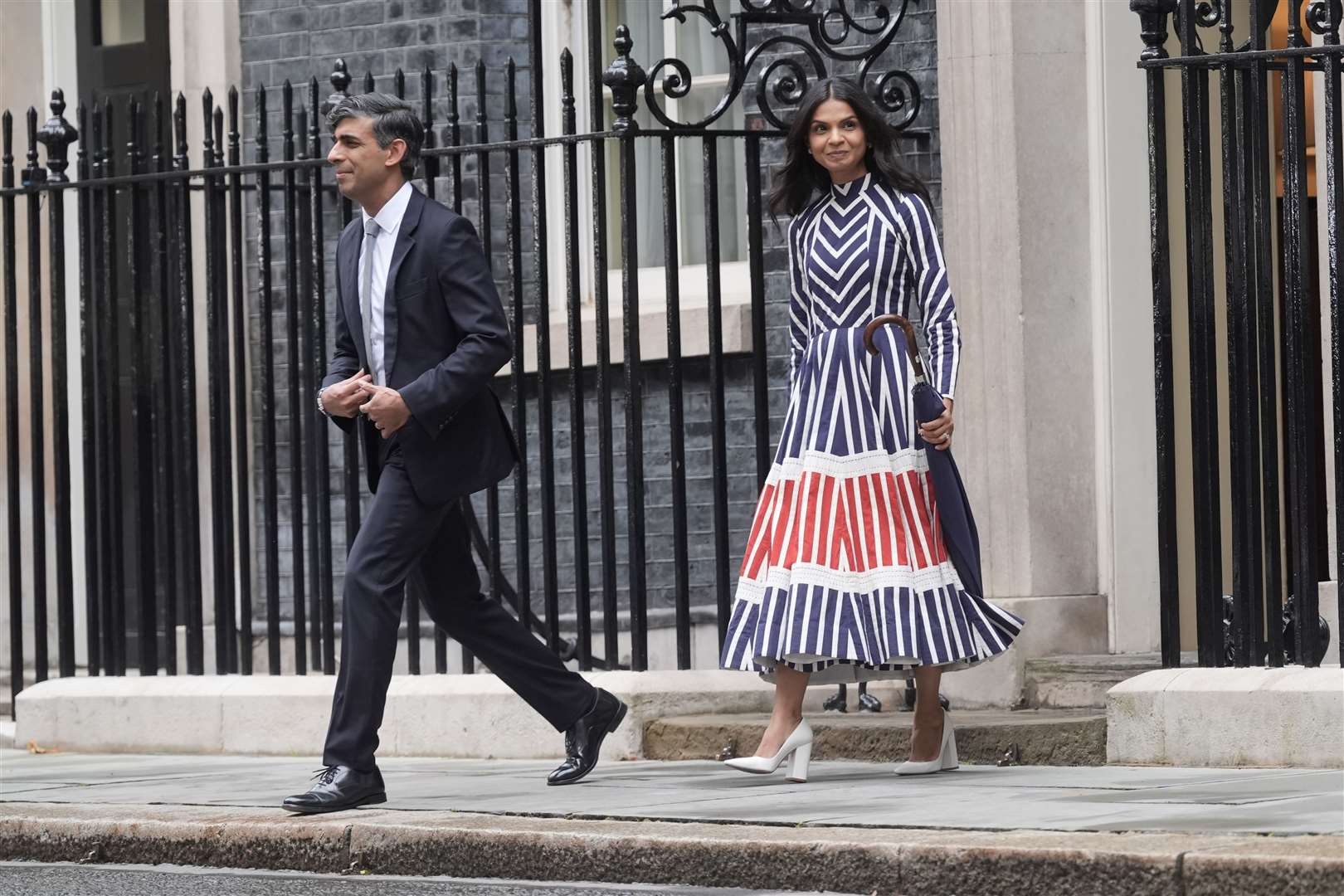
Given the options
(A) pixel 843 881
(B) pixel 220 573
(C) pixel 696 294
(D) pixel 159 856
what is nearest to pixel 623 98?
(C) pixel 696 294

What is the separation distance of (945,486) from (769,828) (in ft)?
4.83

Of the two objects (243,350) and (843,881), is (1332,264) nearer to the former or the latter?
(843,881)

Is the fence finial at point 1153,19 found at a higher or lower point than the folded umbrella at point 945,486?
higher

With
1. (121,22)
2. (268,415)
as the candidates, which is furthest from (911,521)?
(121,22)

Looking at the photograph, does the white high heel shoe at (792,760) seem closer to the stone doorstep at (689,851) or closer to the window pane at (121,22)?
the stone doorstep at (689,851)

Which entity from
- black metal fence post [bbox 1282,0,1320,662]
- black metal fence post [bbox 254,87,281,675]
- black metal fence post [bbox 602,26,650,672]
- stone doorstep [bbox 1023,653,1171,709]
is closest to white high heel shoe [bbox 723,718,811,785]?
black metal fence post [bbox 1282,0,1320,662]

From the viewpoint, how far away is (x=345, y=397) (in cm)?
670

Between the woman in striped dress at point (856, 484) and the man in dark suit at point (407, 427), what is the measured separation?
0.66 metres

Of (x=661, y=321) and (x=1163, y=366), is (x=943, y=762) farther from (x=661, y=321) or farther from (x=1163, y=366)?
(x=661, y=321)

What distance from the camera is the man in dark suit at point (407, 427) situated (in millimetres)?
6590

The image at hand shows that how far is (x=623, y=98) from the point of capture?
8.30 meters

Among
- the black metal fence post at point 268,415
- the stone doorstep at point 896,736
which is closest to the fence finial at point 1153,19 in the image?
the stone doorstep at point 896,736

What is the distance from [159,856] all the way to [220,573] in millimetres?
2643

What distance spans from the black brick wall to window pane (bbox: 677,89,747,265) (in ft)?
0.57
